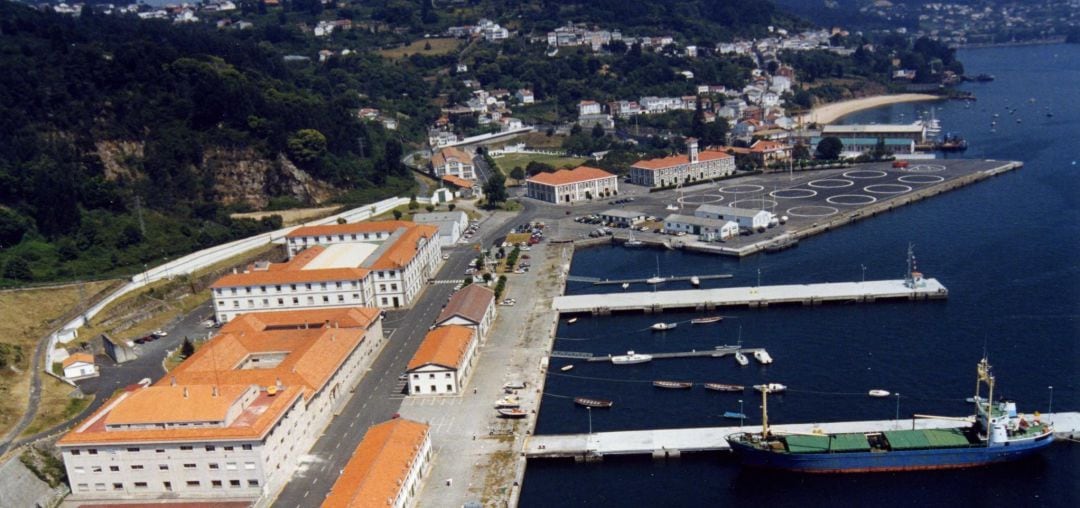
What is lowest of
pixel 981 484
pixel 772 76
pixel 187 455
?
pixel 981 484

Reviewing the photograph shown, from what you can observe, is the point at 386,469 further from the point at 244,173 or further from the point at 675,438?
the point at 244,173

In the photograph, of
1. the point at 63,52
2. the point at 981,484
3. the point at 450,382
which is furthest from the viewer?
the point at 63,52

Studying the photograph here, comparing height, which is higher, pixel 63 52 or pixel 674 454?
pixel 63 52

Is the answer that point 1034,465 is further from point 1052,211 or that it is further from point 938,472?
point 1052,211

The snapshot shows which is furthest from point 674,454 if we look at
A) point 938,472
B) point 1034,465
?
point 1034,465

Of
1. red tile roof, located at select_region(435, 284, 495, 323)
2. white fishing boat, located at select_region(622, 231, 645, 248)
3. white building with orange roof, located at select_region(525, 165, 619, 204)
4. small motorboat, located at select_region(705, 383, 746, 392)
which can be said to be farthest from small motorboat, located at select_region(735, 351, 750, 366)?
white building with orange roof, located at select_region(525, 165, 619, 204)

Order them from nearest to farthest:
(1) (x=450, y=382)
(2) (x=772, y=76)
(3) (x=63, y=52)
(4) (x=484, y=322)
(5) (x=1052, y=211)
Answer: (1) (x=450, y=382) < (4) (x=484, y=322) < (5) (x=1052, y=211) < (3) (x=63, y=52) < (2) (x=772, y=76)

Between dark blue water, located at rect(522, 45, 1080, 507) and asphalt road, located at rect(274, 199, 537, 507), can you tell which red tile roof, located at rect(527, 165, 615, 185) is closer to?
dark blue water, located at rect(522, 45, 1080, 507)
